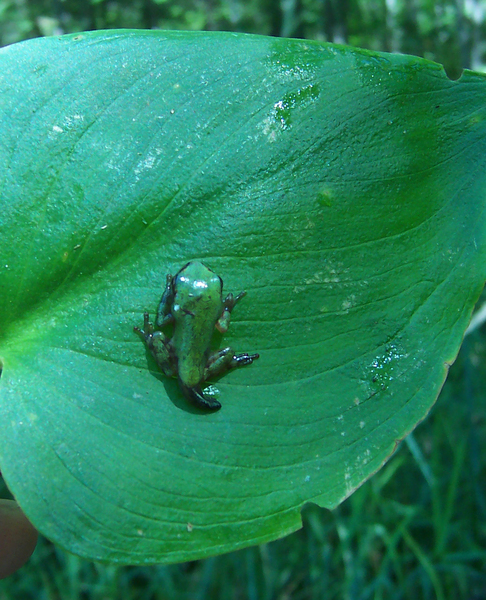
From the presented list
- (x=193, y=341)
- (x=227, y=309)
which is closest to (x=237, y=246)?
(x=227, y=309)

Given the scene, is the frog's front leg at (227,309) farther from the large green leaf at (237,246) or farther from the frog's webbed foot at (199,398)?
the frog's webbed foot at (199,398)

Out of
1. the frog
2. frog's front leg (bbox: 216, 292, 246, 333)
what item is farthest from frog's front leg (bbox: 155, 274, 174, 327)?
frog's front leg (bbox: 216, 292, 246, 333)

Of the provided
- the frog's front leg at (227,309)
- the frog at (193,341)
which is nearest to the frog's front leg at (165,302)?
the frog at (193,341)

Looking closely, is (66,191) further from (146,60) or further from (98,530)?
(98,530)

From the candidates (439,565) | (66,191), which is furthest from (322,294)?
(439,565)

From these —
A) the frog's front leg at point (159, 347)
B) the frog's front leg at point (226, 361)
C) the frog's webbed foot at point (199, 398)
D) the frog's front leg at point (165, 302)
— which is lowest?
the frog's webbed foot at point (199, 398)

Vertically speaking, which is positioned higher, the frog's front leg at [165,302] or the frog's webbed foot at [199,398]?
the frog's front leg at [165,302]

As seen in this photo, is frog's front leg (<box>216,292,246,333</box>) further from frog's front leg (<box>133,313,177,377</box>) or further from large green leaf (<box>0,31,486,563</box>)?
frog's front leg (<box>133,313,177,377</box>)

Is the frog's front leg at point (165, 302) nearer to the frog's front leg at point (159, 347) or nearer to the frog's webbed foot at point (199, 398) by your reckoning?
the frog's front leg at point (159, 347)
